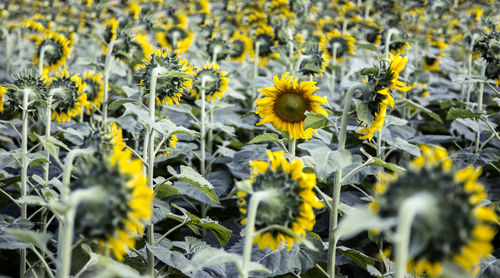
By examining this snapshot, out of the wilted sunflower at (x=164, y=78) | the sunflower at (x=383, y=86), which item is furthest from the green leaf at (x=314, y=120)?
the wilted sunflower at (x=164, y=78)

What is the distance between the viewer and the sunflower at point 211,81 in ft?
9.23

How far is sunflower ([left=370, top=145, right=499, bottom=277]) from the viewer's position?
2.63ft

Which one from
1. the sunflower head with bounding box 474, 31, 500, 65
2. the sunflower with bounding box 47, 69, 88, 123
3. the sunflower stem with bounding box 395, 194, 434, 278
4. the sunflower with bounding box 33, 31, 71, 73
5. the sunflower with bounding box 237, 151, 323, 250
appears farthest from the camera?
the sunflower with bounding box 33, 31, 71, 73

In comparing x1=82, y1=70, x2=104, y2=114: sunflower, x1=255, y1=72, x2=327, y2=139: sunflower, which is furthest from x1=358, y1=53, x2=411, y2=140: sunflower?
x1=82, y1=70, x2=104, y2=114: sunflower

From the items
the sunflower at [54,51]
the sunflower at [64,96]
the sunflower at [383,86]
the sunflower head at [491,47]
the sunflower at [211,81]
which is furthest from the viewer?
the sunflower at [54,51]

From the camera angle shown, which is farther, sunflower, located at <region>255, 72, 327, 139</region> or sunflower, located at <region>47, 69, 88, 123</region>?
sunflower, located at <region>47, 69, 88, 123</region>

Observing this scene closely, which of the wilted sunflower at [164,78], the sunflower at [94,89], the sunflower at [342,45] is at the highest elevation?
the wilted sunflower at [164,78]

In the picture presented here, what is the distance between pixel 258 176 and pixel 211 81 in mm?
1677

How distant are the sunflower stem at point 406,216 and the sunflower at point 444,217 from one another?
0.05ft

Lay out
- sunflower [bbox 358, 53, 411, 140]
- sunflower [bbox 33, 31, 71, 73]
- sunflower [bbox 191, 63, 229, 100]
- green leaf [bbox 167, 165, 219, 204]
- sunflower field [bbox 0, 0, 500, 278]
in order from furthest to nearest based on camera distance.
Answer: sunflower [bbox 33, 31, 71, 73] < sunflower [bbox 191, 63, 229, 100] < green leaf [bbox 167, 165, 219, 204] < sunflower [bbox 358, 53, 411, 140] < sunflower field [bbox 0, 0, 500, 278]

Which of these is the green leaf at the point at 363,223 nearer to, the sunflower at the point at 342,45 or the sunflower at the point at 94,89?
the sunflower at the point at 94,89

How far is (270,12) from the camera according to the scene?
4910mm

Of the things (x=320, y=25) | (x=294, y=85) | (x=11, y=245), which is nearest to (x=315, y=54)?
(x=294, y=85)

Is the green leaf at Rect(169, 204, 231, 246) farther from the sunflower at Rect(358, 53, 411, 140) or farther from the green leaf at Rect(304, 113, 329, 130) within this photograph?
the sunflower at Rect(358, 53, 411, 140)
